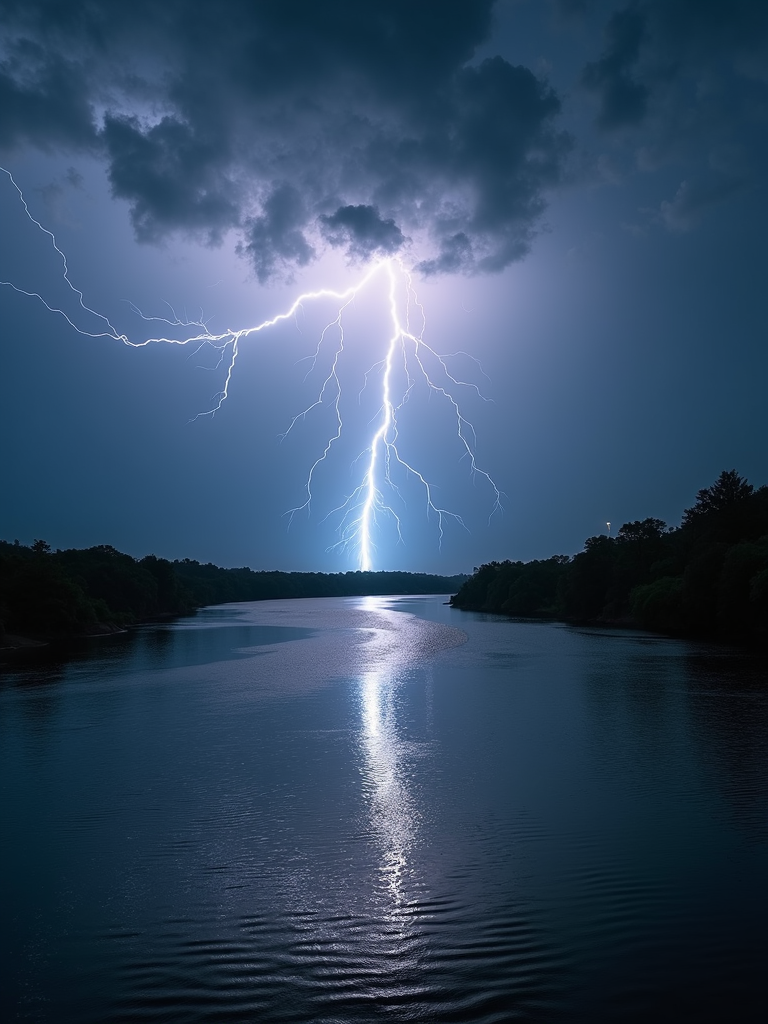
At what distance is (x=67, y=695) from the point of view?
102ft

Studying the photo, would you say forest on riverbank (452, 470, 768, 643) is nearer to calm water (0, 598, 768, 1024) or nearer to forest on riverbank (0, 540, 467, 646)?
calm water (0, 598, 768, 1024)

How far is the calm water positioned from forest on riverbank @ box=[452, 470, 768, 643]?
102 feet

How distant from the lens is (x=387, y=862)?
11211 millimetres

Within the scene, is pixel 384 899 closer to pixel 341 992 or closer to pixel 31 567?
pixel 341 992

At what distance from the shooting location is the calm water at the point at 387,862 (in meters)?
7.29

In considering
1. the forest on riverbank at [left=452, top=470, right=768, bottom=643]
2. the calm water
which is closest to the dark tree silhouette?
the forest on riverbank at [left=452, top=470, right=768, bottom=643]

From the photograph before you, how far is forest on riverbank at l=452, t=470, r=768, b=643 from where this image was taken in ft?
183

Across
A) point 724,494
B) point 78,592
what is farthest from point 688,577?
point 78,592

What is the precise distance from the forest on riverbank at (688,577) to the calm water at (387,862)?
31180 mm

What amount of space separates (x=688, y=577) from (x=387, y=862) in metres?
57.0

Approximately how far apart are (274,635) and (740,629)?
41.1 m

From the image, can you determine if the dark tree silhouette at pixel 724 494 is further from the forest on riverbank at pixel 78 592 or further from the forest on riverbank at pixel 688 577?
the forest on riverbank at pixel 78 592

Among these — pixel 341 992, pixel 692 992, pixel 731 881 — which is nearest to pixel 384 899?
pixel 341 992

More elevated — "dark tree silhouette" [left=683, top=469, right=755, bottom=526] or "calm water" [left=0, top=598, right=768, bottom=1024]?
"dark tree silhouette" [left=683, top=469, right=755, bottom=526]
